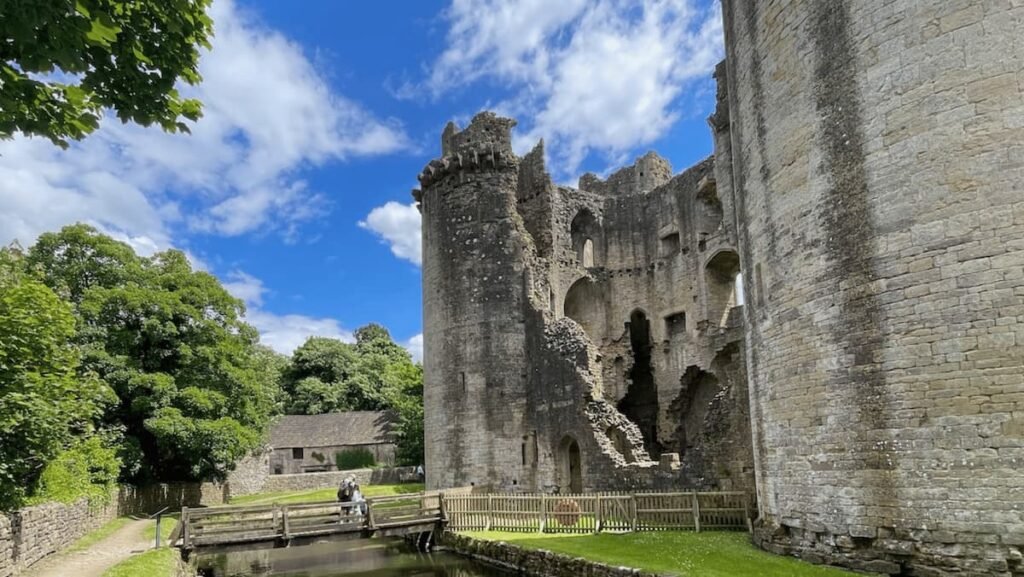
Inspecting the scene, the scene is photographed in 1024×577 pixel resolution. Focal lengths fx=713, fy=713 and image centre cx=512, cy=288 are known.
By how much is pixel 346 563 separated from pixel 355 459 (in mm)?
28620

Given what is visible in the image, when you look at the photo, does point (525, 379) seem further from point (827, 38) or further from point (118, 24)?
point (118, 24)

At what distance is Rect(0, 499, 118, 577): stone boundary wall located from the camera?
10.8m

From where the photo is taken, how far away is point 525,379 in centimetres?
2395

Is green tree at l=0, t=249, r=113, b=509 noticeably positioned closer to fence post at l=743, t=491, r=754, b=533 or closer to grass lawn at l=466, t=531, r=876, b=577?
grass lawn at l=466, t=531, r=876, b=577

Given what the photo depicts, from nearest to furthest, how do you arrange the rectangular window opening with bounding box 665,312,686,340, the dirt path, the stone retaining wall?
the stone retaining wall → the dirt path → the rectangular window opening with bounding box 665,312,686,340

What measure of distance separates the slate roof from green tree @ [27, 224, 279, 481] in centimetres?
1886

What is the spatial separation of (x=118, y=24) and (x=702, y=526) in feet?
49.3

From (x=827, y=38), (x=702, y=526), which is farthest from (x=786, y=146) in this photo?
(x=702, y=526)

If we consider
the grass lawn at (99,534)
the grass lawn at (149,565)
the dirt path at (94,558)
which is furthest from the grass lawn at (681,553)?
the grass lawn at (99,534)

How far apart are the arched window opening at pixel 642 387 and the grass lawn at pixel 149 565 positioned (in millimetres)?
17038

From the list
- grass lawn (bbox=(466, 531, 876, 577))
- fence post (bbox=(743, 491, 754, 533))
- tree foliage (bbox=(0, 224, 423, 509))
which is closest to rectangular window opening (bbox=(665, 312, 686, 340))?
fence post (bbox=(743, 491, 754, 533))

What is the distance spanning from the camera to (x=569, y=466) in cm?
2338

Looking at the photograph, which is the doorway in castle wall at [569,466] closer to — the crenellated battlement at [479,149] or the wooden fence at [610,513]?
the wooden fence at [610,513]

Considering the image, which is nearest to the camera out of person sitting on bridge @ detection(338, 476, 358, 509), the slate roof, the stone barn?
person sitting on bridge @ detection(338, 476, 358, 509)
